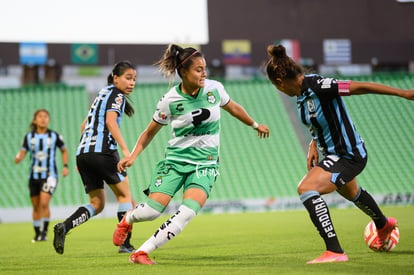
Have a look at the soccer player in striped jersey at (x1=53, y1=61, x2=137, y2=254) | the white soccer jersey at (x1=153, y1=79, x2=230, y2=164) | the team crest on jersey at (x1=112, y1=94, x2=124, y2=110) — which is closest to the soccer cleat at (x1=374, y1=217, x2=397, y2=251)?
the white soccer jersey at (x1=153, y1=79, x2=230, y2=164)

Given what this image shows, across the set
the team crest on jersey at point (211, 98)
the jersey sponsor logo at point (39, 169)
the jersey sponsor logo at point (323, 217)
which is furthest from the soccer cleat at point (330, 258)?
the jersey sponsor logo at point (39, 169)

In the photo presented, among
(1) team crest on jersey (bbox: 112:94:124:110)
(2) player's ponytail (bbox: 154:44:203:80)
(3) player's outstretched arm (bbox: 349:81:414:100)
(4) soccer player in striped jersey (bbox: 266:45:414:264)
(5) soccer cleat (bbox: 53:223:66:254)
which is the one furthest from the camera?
(1) team crest on jersey (bbox: 112:94:124:110)

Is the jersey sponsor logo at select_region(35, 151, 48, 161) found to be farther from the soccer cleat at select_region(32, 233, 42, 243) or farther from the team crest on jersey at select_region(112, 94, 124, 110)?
the team crest on jersey at select_region(112, 94, 124, 110)

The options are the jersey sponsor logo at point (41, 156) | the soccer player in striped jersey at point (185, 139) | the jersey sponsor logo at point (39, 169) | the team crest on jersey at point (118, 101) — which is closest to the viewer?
the soccer player in striped jersey at point (185, 139)

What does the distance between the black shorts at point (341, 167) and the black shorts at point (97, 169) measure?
2.80 m

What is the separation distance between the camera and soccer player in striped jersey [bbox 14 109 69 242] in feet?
38.9

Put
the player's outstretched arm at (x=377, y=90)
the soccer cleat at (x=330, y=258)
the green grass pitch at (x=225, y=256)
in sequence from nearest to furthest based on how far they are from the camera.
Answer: the player's outstretched arm at (x=377, y=90)
the green grass pitch at (x=225, y=256)
the soccer cleat at (x=330, y=258)

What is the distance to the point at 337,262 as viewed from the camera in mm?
5840

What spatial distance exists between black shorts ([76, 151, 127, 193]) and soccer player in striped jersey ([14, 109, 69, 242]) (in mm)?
3989

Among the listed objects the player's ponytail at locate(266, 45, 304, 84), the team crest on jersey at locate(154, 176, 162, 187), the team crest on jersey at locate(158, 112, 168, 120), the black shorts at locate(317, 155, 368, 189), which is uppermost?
the player's ponytail at locate(266, 45, 304, 84)

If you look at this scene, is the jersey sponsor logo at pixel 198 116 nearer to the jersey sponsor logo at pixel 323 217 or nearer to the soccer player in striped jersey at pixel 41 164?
the jersey sponsor logo at pixel 323 217

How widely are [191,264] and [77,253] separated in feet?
7.94

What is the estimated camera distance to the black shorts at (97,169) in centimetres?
793

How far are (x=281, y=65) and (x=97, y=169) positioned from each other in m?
2.84
